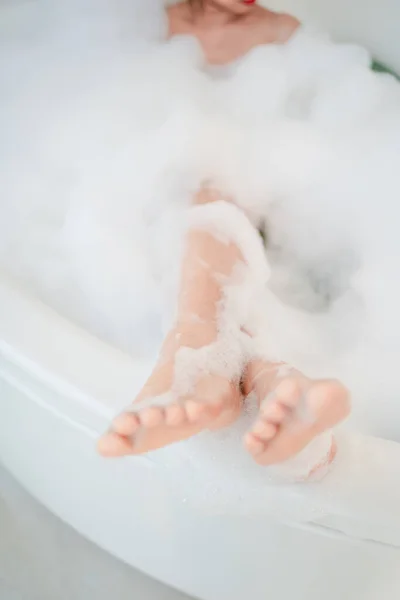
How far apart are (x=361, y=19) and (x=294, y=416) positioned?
129 centimetres

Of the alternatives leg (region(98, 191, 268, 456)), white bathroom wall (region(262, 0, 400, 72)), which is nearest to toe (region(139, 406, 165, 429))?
leg (region(98, 191, 268, 456))

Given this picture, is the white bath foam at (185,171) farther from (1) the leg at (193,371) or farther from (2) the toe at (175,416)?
(2) the toe at (175,416)

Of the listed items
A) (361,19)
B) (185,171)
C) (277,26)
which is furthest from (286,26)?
(185,171)

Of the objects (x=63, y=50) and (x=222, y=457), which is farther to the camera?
(x=63, y=50)

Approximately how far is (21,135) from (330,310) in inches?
27.4

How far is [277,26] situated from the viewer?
126cm

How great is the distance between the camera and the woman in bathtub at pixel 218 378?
53cm

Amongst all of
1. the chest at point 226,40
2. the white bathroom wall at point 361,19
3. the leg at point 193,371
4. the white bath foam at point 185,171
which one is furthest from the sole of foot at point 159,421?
the white bathroom wall at point 361,19

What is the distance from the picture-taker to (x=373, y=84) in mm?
1278

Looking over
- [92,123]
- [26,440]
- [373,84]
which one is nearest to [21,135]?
[92,123]

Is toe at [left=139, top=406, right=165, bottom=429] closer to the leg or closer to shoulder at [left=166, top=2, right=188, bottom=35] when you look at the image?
the leg

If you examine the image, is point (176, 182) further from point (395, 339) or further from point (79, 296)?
point (395, 339)

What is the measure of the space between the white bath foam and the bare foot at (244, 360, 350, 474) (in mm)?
346

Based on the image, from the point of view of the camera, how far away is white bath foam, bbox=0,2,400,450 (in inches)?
37.5
